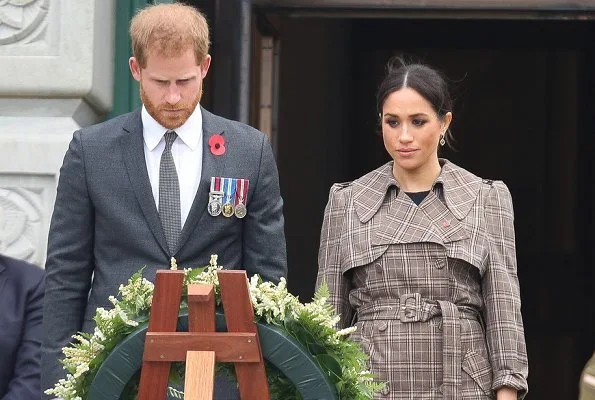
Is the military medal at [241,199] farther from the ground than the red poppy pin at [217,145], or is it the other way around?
the red poppy pin at [217,145]

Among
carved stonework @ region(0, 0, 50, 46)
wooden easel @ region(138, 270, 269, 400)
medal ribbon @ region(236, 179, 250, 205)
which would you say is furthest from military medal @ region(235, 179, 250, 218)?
carved stonework @ region(0, 0, 50, 46)

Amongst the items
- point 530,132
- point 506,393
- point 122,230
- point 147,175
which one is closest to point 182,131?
point 147,175

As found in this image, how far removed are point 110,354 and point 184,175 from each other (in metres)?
0.85

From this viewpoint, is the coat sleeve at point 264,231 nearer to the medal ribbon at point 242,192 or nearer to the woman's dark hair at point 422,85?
the medal ribbon at point 242,192

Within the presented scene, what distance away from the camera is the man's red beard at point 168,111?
450 cm

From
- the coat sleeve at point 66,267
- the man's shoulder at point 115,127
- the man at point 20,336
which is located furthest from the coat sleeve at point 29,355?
the man's shoulder at point 115,127

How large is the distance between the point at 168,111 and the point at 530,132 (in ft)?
23.8

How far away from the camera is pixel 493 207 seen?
16.4ft

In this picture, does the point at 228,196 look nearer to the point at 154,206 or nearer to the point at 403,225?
the point at 154,206

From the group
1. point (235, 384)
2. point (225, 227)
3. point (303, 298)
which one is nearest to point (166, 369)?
point (235, 384)

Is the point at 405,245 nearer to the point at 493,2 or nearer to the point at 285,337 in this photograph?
the point at 285,337

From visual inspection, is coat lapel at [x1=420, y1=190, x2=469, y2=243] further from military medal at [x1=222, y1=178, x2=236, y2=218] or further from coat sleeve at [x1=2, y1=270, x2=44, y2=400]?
coat sleeve at [x1=2, y1=270, x2=44, y2=400]

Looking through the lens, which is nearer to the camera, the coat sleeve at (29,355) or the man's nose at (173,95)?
the man's nose at (173,95)

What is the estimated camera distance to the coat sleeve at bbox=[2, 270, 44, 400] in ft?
17.2
